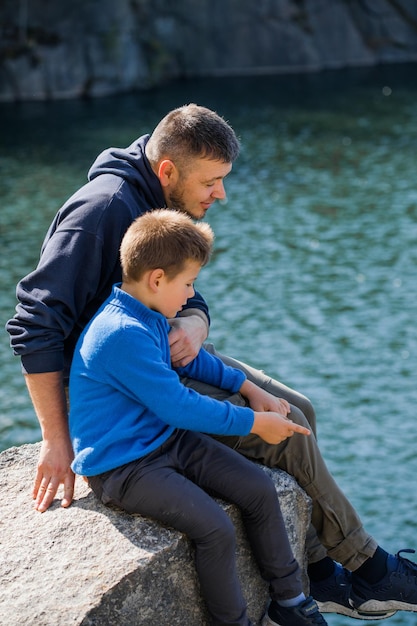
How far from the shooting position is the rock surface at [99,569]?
2838 mm

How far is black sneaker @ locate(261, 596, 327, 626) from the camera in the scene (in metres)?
3.02

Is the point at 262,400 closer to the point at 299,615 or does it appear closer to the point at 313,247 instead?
the point at 299,615

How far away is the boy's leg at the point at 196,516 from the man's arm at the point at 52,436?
0.27 meters

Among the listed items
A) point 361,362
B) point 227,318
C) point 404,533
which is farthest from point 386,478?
point 227,318

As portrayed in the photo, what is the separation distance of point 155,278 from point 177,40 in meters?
19.8

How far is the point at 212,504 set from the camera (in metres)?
2.91

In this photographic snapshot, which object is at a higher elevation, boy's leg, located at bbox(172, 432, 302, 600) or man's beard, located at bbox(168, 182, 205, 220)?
man's beard, located at bbox(168, 182, 205, 220)

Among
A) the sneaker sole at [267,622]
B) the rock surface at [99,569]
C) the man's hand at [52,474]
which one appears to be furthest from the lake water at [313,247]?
the man's hand at [52,474]

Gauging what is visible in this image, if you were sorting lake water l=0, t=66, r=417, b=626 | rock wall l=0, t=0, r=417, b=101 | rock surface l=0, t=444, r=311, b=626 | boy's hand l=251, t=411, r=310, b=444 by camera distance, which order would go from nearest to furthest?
rock surface l=0, t=444, r=311, b=626
boy's hand l=251, t=411, r=310, b=444
lake water l=0, t=66, r=417, b=626
rock wall l=0, t=0, r=417, b=101

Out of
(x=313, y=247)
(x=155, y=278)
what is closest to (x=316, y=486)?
(x=155, y=278)

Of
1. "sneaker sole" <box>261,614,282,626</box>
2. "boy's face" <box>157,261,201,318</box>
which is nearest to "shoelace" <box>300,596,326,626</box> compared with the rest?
"sneaker sole" <box>261,614,282,626</box>

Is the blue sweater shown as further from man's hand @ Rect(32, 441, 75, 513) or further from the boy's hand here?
man's hand @ Rect(32, 441, 75, 513)

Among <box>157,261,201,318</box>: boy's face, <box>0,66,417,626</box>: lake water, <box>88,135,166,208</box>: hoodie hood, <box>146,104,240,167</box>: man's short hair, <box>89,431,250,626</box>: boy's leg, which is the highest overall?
<box>146,104,240,167</box>: man's short hair

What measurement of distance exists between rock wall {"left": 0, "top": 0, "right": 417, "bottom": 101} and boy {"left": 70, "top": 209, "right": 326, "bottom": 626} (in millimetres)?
17413
